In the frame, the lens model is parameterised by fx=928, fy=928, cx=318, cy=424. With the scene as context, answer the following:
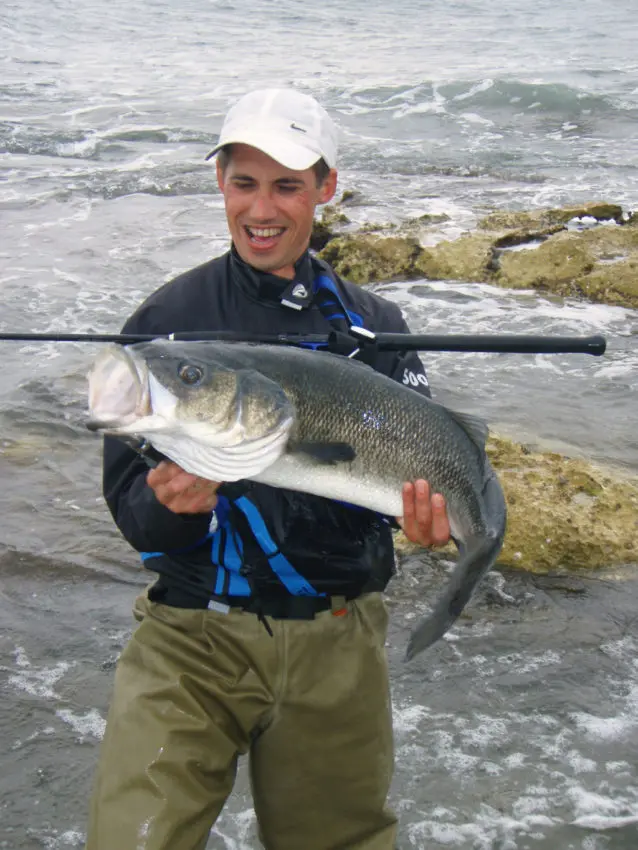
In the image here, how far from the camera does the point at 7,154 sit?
56.7ft

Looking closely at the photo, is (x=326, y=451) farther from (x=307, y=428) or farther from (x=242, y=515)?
(x=242, y=515)

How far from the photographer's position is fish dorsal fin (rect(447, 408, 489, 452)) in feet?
9.06

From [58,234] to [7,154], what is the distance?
6.02 metres

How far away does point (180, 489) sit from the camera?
2.35 m

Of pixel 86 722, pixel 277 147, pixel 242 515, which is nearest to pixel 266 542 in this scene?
pixel 242 515

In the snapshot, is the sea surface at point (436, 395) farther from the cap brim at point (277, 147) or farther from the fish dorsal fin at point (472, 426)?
the cap brim at point (277, 147)

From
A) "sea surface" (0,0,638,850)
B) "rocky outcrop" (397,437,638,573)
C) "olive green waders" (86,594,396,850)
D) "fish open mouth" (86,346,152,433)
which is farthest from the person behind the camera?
"rocky outcrop" (397,437,638,573)

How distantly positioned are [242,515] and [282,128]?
121cm

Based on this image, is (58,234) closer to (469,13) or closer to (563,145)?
(563,145)

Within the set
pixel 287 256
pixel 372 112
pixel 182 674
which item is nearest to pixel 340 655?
pixel 182 674

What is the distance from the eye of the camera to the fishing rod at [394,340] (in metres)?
2.74

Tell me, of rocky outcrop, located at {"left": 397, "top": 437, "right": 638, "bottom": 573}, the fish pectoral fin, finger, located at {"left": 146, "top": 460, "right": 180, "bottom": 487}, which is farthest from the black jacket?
rocky outcrop, located at {"left": 397, "top": 437, "right": 638, "bottom": 573}

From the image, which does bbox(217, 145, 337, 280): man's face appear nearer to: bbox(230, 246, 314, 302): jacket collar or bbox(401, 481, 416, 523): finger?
bbox(230, 246, 314, 302): jacket collar

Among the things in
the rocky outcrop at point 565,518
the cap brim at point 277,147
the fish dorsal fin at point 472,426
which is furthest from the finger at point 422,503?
the rocky outcrop at point 565,518
